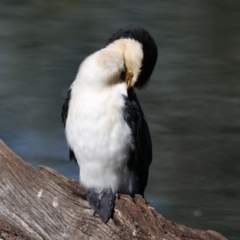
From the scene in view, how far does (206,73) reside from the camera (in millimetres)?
7844

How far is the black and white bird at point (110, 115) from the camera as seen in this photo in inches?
163

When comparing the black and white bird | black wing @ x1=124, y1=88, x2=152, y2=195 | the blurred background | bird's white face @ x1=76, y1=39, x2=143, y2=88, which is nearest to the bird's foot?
the black and white bird

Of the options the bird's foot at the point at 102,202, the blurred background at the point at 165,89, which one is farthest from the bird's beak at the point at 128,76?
the blurred background at the point at 165,89

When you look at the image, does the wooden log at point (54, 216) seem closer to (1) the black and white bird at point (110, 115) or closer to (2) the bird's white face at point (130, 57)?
(1) the black and white bird at point (110, 115)

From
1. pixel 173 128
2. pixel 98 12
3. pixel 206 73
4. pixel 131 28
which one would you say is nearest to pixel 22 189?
pixel 131 28

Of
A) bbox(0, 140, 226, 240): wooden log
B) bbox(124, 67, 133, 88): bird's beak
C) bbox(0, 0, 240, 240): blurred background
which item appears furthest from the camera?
bbox(0, 0, 240, 240): blurred background

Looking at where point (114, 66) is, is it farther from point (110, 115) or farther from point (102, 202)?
point (102, 202)

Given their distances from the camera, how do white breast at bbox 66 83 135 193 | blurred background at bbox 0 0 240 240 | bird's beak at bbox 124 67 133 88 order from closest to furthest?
white breast at bbox 66 83 135 193
bird's beak at bbox 124 67 133 88
blurred background at bbox 0 0 240 240

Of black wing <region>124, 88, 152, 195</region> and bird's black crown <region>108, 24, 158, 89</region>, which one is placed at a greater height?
bird's black crown <region>108, 24, 158, 89</region>

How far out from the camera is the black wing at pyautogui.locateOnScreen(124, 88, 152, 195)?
4219 millimetres

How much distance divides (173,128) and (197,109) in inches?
15.5

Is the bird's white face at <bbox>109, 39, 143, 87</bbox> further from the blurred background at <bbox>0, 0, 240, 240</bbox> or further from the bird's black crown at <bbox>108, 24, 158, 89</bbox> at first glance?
the blurred background at <bbox>0, 0, 240, 240</bbox>

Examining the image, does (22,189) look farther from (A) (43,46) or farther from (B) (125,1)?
(B) (125,1)

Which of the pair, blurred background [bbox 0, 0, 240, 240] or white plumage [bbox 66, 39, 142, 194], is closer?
white plumage [bbox 66, 39, 142, 194]
